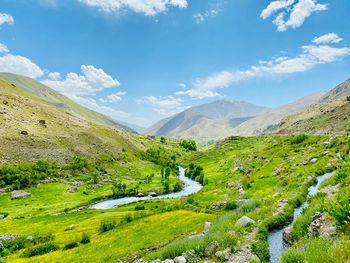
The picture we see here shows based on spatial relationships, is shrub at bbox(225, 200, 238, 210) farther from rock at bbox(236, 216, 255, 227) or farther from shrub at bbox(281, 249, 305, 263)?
shrub at bbox(281, 249, 305, 263)

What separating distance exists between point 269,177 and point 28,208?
3172 inches

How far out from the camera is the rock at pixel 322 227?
76.4ft

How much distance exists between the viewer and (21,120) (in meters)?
188

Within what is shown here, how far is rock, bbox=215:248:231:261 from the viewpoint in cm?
2748

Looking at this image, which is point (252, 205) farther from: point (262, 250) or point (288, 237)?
point (262, 250)

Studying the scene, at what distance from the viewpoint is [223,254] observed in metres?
27.9

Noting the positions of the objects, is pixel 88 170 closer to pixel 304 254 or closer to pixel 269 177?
pixel 269 177

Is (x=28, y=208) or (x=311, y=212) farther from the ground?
(x=311, y=212)

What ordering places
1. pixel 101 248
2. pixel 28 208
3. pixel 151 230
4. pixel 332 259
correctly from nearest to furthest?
pixel 332 259 < pixel 101 248 < pixel 151 230 < pixel 28 208

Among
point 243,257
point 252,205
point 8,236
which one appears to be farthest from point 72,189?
point 243,257

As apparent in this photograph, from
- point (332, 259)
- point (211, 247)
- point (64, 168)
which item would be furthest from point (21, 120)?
point (332, 259)

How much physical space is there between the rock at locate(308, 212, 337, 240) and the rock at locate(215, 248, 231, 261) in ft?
23.5

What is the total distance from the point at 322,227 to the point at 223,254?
869 cm

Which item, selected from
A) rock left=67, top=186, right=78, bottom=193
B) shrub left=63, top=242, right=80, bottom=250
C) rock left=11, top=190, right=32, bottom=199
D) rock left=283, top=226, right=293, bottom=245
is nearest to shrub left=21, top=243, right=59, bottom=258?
shrub left=63, top=242, right=80, bottom=250
